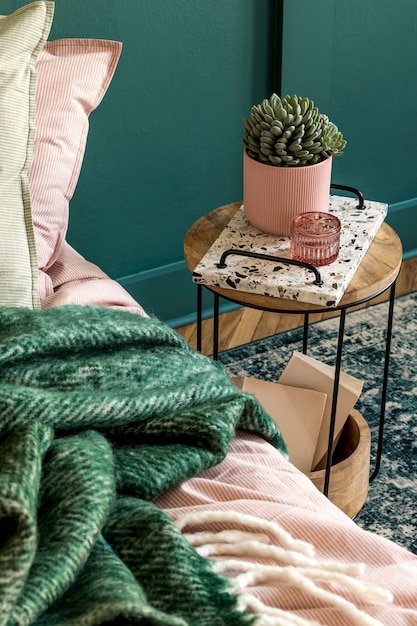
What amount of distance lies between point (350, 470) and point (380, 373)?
512 mm

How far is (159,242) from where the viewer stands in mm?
1978

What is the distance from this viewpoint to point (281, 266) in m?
1.32

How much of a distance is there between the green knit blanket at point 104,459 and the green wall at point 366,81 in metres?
1.12

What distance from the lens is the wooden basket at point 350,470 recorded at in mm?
1439

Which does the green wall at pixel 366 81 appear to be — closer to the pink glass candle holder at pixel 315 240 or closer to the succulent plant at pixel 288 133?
the succulent plant at pixel 288 133

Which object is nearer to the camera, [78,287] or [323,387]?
[78,287]

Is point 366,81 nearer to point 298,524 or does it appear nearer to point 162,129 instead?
point 162,129

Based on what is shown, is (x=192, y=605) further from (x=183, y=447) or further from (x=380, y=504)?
(x=380, y=504)

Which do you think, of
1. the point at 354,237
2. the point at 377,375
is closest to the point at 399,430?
the point at 377,375

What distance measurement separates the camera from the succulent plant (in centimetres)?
133

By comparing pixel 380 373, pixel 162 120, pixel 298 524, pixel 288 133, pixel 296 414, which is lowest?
pixel 380 373

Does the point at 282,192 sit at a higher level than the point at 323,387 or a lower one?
higher

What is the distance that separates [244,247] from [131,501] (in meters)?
0.67

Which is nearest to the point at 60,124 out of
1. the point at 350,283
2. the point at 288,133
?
the point at 288,133
